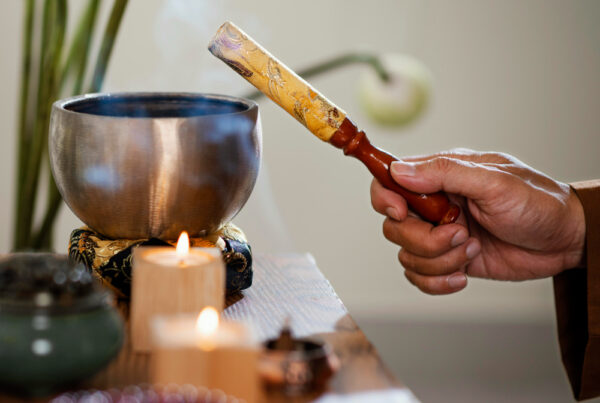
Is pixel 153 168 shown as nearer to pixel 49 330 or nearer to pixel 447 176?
pixel 49 330

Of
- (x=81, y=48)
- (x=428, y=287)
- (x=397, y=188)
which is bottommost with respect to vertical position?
(x=428, y=287)

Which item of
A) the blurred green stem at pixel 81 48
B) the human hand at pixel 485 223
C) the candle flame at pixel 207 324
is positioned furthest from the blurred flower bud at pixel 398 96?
the candle flame at pixel 207 324

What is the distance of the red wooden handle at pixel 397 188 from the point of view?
729 mm

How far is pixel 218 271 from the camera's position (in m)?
0.53

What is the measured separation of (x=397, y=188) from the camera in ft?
2.50

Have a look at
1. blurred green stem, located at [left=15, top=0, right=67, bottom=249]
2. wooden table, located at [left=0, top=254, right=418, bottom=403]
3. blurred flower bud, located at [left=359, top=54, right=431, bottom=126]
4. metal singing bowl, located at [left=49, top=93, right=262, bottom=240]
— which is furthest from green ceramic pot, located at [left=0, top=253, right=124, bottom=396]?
blurred flower bud, located at [left=359, top=54, right=431, bottom=126]

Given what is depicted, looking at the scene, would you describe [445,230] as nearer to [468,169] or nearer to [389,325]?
[468,169]

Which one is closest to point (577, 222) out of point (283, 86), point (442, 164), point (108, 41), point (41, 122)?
point (442, 164)

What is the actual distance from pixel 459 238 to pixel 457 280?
0.12 m

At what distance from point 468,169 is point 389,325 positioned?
4.25 ft

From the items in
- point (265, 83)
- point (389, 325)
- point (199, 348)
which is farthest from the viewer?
point (389, 325)

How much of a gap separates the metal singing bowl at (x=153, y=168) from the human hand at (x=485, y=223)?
18 cm

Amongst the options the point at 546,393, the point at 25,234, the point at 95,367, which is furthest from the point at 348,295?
the point at 95,367

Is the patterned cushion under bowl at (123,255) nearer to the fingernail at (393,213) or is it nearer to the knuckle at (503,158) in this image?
the fingernail at (393,213)
